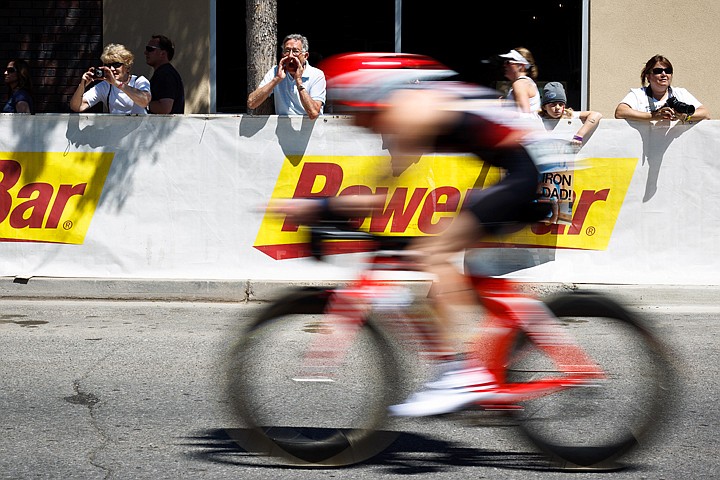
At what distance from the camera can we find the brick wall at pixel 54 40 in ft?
47.7

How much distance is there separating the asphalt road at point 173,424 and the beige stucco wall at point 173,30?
668 cm

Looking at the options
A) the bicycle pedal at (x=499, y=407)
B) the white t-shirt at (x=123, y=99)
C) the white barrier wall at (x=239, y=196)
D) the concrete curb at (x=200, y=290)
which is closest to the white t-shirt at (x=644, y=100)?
the white barrier wall at (x=239, y=196)

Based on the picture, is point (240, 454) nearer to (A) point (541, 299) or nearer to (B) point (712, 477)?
(A) point (541, 299)

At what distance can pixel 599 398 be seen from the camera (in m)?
4.55

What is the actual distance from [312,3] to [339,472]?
10398 mm

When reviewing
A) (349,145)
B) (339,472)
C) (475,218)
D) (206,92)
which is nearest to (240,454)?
(339,472)

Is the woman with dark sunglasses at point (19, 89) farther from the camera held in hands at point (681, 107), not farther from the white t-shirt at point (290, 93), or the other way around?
the camera held in hands at point (681, 107)

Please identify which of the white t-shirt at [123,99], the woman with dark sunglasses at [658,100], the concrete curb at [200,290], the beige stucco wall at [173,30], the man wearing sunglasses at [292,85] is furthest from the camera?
the beige stucco wall at [173,30]

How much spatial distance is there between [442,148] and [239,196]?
592 cm

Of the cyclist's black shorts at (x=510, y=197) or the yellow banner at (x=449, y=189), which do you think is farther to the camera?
the yellow banner at (x=449, y=189)

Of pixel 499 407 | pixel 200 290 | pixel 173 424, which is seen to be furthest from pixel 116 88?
pixel 499 407

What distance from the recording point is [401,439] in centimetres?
520

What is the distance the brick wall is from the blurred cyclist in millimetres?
10656

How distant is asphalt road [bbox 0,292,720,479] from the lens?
474 centimetres
